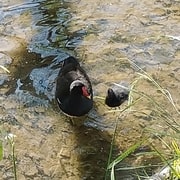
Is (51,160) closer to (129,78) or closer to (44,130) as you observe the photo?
(44,130)

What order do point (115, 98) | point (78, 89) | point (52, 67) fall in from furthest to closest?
point (52, 67) → point (78, 89) → point (115, 98)

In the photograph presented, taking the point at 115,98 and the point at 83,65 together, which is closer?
the point at 115,98

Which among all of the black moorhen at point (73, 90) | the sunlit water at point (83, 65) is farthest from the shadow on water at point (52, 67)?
the black moorhen at point (73, 90)

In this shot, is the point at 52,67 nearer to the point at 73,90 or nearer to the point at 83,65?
the point at 83,65

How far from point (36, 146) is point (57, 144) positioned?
0.62 ft

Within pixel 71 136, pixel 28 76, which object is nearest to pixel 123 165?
pixel 71 136

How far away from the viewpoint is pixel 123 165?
4.55 metres

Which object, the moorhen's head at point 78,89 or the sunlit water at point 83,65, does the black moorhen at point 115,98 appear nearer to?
the sunlit water at point 83,65

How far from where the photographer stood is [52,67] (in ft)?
20.1

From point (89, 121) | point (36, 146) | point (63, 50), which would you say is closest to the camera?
point (36, 146)

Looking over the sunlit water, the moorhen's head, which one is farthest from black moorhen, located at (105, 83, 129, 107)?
the moorhen's head

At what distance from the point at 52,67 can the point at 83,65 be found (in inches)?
13.8

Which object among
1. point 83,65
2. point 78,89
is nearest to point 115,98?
point 78,89

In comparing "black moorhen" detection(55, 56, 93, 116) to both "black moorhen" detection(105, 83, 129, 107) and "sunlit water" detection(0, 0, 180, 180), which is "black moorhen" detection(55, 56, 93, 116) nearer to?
"sunlit water" detection(0, 0, 180, 180)
